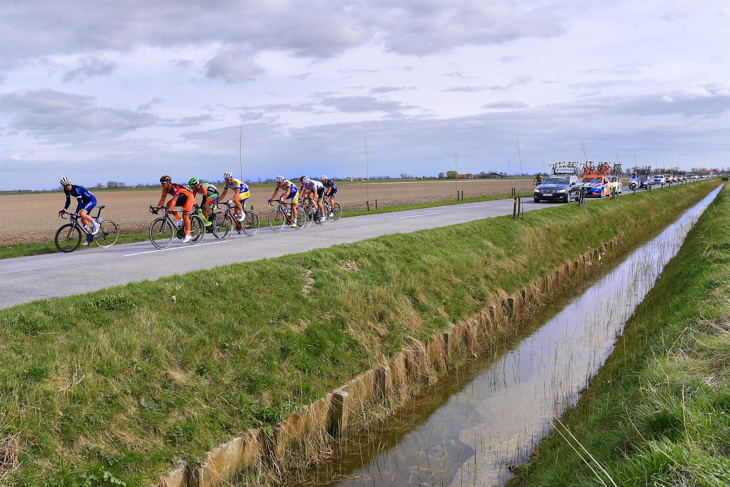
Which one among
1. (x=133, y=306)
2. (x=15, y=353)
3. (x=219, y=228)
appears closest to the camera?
(x=15, y=353)

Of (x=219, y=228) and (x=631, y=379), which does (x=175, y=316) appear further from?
(x=219, y=228)

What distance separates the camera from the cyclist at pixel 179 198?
14387mm

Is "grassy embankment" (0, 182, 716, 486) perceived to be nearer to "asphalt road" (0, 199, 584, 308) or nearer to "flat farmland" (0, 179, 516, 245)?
"asphalt road" (0, 199, 584, 308)

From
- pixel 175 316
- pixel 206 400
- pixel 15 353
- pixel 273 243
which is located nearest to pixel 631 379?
pixel 206 400

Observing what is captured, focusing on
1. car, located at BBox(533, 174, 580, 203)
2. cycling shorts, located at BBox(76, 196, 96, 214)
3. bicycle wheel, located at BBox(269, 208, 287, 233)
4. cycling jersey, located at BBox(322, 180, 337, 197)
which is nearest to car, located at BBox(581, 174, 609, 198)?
car, located at BBox(533, 174, 580, 203)

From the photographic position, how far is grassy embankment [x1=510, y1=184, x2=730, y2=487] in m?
3.71

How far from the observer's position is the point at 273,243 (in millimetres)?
14367

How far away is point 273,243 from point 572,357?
8.15 meters

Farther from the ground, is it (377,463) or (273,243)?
(273,243)

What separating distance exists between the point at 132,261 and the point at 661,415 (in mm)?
10400

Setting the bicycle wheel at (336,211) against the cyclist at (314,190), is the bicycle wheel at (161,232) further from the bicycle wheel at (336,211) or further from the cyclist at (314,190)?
the bicycle wheel at (336,211)

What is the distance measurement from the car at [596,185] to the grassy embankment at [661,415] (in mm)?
32097

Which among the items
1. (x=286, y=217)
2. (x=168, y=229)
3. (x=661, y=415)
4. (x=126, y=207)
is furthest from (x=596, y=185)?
(x=126, y=207)

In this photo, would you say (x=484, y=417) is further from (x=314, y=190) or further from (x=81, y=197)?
(x=314, y=190)
